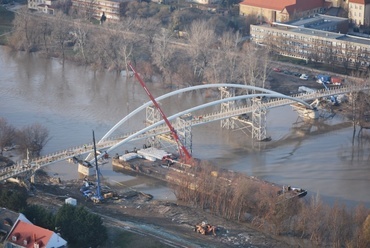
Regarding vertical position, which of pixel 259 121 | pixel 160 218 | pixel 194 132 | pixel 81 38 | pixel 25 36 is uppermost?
pixel 81 38

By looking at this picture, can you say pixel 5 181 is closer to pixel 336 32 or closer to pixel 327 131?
pixel 327 131

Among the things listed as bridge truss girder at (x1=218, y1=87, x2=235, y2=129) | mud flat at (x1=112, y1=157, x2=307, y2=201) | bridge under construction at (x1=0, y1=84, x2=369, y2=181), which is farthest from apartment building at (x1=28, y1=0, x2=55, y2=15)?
mud flat at (x1=112, y1=157, x2=307, y2=201)

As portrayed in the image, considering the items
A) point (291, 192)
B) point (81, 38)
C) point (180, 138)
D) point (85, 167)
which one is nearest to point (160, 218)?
point (291, 192)

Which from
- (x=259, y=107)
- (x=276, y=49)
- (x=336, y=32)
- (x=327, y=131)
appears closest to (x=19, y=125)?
(x=259, y=107)

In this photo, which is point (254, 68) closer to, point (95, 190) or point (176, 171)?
point (176, 171)

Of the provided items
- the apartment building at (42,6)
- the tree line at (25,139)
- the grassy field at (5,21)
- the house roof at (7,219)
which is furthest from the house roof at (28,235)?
the apartment building at (42,6)
